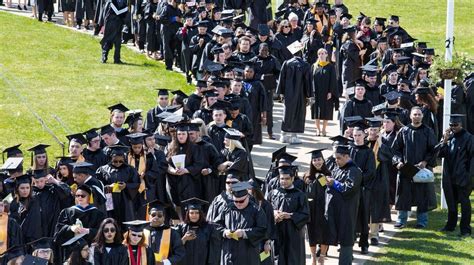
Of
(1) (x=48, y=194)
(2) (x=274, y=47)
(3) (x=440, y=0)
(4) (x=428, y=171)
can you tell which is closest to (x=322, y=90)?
(2) (x=274, y=47)

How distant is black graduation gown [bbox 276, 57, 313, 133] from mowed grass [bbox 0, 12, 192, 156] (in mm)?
3171

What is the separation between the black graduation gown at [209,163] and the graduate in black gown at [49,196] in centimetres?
249

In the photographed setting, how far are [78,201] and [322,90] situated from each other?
9.53 metres

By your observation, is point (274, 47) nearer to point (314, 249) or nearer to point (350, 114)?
point (350, 114)

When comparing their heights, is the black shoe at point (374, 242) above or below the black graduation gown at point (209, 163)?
below

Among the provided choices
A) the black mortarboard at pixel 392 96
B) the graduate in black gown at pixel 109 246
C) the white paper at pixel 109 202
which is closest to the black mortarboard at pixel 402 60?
the black mortarboard at pixel 392 96

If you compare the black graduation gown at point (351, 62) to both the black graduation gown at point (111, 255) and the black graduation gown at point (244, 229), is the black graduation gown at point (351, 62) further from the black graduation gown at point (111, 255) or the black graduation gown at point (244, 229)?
the black graduation gown at point (111, 255)

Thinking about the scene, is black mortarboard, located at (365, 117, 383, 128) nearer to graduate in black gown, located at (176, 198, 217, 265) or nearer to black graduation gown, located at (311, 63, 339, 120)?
graduate in black gown, located at (176, 198, 217, 265)

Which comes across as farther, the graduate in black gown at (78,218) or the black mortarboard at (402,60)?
the black mortarboard at (402,60)

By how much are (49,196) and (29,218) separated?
17.6 inches

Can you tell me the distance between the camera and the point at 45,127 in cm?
2408

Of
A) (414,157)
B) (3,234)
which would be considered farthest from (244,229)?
(414,157)

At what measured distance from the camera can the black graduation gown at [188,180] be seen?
730 inches

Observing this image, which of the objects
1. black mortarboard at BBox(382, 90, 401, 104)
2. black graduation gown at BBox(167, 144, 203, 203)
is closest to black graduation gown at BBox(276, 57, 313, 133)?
black mortarboard at BBox(382, 90, 401, 104)
